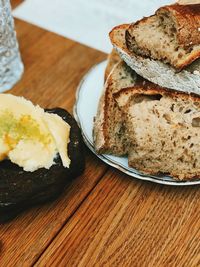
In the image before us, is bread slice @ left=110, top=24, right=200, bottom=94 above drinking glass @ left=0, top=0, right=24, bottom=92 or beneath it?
above

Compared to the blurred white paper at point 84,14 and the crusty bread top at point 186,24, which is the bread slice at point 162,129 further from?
the blurred white paper at point 84,14

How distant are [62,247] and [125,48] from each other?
46cm

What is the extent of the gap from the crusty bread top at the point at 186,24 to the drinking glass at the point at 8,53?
502 millimetres

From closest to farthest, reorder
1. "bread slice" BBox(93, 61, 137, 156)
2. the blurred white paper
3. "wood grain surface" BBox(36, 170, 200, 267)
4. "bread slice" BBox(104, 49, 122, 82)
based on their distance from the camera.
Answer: "wood grain surface" BBox(36, 170, 200, 267), "bread slice" BBox(93, 61, 137, 156), "bread slice" BBox(104, 49, 122, 82), the blurred white paper

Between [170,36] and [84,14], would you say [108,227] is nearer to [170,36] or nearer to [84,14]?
[170,36]

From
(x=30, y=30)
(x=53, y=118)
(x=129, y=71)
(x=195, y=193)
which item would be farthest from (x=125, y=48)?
(x=30, y=30)

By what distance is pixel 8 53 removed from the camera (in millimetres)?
1242

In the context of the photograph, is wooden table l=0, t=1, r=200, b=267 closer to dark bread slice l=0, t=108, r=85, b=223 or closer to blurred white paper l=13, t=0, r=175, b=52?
dark bread slice l=0, t=108, r=85, b=223

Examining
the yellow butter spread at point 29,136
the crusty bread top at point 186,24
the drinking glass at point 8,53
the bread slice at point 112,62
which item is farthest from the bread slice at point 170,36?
the drinking glass at point 8,53

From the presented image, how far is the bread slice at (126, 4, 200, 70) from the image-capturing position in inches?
34.5

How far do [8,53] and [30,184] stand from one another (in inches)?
20.0

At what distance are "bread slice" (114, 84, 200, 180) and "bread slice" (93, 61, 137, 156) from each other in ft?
0.14

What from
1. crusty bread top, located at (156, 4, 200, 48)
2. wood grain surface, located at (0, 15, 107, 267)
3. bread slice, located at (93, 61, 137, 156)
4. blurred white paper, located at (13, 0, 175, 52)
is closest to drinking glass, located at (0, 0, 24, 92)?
wood grain surface, located at (0, 15, 107, 267)

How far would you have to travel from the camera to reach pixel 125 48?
97 centimetres
